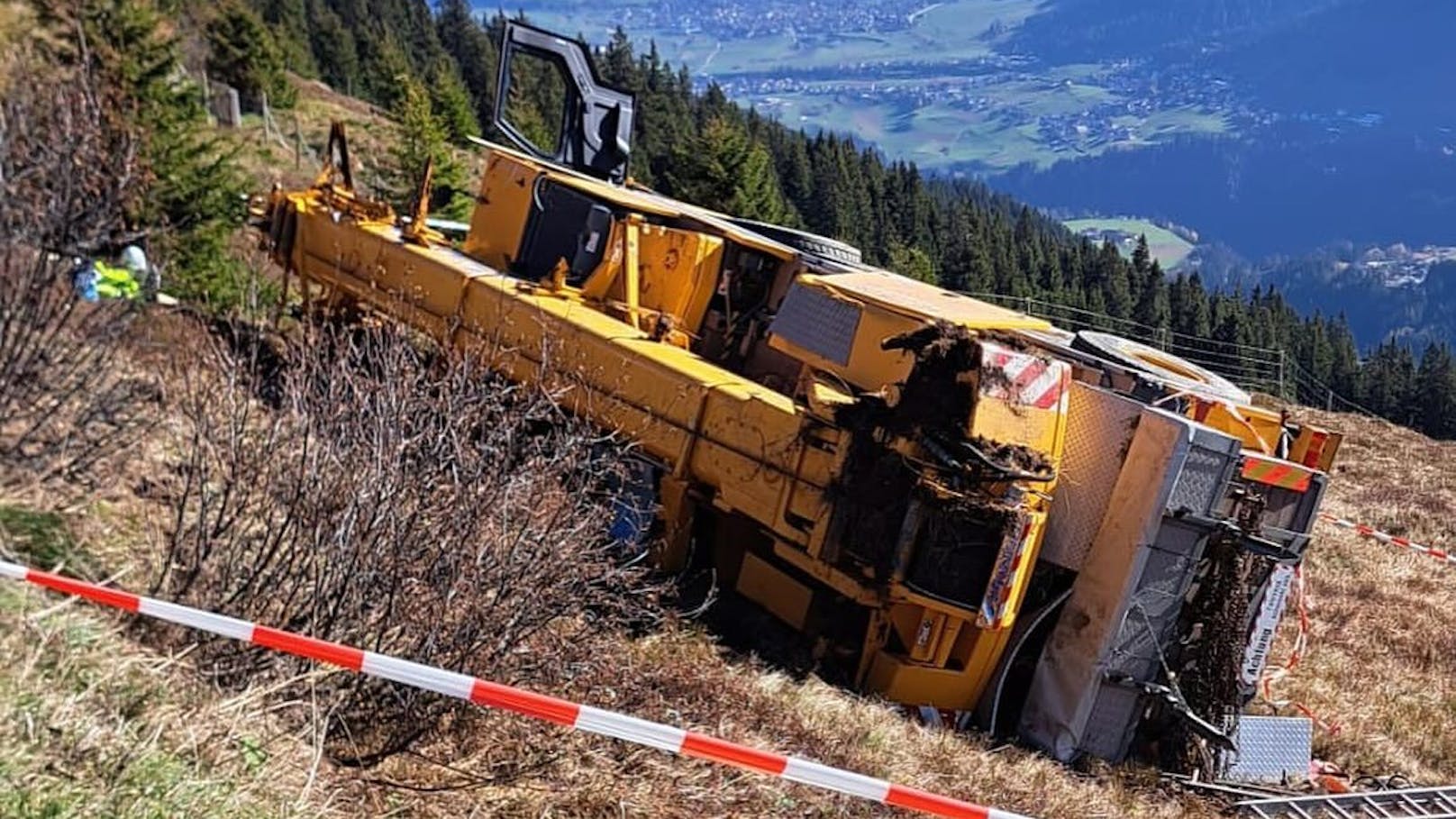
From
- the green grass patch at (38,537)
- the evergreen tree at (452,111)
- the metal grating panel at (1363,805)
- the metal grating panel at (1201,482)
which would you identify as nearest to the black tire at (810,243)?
the metal grating panel at (1201,482)

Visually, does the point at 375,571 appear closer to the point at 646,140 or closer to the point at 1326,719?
the point at 1326,719

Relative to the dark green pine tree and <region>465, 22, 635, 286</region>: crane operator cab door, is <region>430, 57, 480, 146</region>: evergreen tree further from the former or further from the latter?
the dark green pine tree

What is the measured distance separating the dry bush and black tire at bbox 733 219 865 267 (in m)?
4.97

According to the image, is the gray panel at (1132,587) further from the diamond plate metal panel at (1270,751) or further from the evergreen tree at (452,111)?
the evergreen tree at (452,111)

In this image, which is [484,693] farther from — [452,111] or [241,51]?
[241,51]

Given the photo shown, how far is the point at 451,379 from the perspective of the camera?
199 inches

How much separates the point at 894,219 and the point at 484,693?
70.0 metres

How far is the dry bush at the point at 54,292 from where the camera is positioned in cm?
511

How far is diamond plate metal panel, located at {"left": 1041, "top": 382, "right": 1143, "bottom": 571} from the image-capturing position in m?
6.49

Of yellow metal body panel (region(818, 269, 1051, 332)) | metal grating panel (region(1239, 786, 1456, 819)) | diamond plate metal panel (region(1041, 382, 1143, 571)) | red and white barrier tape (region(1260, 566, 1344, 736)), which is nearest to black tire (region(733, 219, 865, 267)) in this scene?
yellow metal body panel (region(818, 269, 1051, 332))

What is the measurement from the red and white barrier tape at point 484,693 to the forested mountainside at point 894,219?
48.7 meters

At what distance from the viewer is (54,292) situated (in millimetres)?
5508

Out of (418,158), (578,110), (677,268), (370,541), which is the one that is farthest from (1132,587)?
(418,158)

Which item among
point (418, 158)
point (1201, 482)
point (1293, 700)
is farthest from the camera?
point (418, 158)
